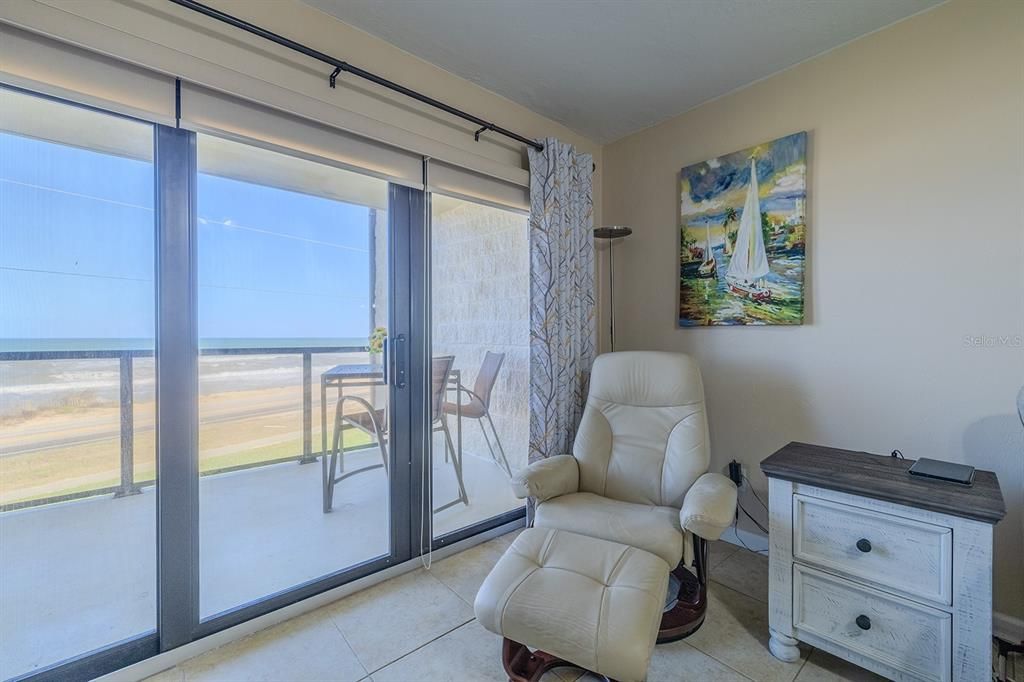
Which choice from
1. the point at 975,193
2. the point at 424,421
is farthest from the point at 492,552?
the point at 975,193

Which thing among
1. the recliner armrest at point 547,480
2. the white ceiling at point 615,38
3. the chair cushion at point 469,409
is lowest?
the recliner armrest at point 547,480

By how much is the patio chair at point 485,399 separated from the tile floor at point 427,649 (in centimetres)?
74

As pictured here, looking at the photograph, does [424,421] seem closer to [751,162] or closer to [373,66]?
[373,66]

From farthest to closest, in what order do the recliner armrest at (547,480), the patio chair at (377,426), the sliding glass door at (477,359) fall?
the sliding glass door at (477,359) < the patio chair at (377,426) < the recliner armrest at (547,480)

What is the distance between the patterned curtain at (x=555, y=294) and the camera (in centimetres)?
238

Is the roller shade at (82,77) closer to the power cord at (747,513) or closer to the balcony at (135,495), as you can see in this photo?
the balcony at (135,495)

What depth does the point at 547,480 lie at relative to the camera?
6.06 ft

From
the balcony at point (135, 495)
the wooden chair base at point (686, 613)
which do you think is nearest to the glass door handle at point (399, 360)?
the balcony at point (135, 495)

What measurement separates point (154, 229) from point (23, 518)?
1.00 m

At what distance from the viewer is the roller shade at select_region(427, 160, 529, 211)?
2.03 metres

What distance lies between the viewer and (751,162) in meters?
2.20

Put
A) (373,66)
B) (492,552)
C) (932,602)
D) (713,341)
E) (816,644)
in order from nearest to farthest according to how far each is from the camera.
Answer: (932,602)
(816,644)
(373,66)
(492,552)
(713,341)

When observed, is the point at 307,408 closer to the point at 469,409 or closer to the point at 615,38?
the point at 469,409

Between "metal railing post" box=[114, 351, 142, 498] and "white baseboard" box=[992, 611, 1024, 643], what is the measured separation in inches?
128
